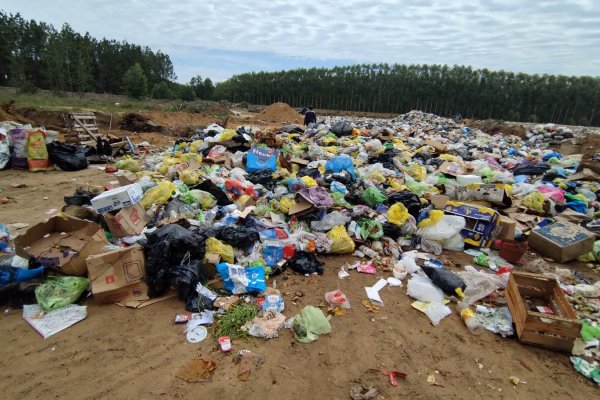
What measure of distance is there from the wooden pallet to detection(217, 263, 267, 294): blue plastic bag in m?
8.25

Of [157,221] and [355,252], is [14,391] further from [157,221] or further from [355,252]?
[355,252]

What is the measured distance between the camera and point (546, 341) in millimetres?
2355

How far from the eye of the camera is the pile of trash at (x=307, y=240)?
8.68ft

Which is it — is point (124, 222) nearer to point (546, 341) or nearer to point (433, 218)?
point (433, 218)

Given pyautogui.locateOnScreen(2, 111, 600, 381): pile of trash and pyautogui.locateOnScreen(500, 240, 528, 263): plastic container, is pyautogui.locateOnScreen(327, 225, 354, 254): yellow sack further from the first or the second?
pyautogui.locateOnScreen(500, 240, 528, 263): plastic container

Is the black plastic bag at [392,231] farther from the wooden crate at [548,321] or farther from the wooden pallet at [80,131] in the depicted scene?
the wooden pallet at [80,131]

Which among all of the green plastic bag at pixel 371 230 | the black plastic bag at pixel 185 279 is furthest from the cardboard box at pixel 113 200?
the green plastic bag at pixel 371 230

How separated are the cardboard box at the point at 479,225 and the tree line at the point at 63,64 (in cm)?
3117

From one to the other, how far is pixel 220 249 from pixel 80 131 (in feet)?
29.3

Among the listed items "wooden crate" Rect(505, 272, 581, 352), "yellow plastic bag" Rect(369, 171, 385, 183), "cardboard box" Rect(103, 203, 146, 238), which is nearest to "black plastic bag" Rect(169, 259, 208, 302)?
"cardboard box" Rect(103, 203, 146, 238)

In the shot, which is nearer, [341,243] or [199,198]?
[341,243]

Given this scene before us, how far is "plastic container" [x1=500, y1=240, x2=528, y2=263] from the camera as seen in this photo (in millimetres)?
3654

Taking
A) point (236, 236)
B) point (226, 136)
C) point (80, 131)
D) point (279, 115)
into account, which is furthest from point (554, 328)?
point (279, 115)

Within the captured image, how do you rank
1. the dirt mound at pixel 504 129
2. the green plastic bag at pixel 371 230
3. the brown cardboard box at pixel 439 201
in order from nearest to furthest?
the green plastic bag at pixel 371 230
the brown cardboard box at pixel 439 201
the dirt mound at pixel 504 129
